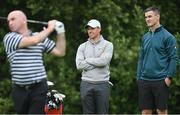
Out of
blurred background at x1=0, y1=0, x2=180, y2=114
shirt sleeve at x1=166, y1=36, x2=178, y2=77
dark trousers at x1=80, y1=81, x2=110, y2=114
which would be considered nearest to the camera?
shirt sleeve at x1=166, y1=36, x2=178, y2=77

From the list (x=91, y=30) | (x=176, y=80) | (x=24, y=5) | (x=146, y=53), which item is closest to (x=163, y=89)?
(x=146, y=53)

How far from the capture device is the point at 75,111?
1207cm

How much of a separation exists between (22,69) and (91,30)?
7.97ft

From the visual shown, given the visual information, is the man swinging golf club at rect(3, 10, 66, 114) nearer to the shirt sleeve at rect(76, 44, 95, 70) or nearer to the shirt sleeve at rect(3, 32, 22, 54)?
the shirt sleeve at rect(3, 32, 22, 54)

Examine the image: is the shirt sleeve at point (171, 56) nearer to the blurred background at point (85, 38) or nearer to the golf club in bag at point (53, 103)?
the golf club in bag at point (53, 103)

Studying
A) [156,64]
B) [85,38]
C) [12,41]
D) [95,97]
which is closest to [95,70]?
[95,97]

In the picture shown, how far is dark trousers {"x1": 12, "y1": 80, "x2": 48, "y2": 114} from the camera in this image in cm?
607

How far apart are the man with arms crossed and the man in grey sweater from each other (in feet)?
1.76

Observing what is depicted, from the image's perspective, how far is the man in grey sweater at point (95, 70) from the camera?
814 centimetres

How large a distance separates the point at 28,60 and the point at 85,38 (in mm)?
6349

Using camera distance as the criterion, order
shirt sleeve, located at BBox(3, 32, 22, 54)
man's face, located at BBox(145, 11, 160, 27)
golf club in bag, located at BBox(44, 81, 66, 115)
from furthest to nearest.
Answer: golf club in bag, located at BBox(44, 81, 66, 115) < man's face, located at BBox(145, 11, 160, 27) < shirt sleeve, located at BBox(3, 32, 22, 54)

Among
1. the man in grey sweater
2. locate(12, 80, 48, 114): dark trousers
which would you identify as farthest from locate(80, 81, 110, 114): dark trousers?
locate(12, 80, 48, 114): dark trousers

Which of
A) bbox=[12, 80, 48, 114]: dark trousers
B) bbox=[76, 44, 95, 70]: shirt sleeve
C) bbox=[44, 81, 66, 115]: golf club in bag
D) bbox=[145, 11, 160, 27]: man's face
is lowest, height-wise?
bbox=[44, 81, 66, 115]: golf club in bag

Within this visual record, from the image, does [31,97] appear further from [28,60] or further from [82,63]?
[82,63]
